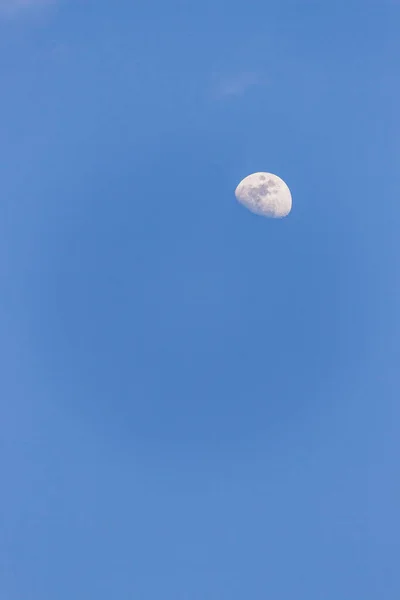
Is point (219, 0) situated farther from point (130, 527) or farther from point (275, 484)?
point (130, 527)

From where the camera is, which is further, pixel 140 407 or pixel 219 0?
pixel 219 0

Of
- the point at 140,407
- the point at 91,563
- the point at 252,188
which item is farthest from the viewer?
the point at 252,188

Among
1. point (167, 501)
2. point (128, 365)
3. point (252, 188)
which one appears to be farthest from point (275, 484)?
point (252, 188)

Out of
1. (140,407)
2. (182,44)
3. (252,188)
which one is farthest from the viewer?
(182,44)

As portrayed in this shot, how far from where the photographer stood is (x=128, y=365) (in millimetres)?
10570

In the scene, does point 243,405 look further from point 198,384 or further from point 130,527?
point 130,527

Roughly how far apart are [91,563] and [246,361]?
420cm

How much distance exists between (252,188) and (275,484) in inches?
209

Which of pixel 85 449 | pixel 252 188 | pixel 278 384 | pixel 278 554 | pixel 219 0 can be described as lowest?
pixel 278 554

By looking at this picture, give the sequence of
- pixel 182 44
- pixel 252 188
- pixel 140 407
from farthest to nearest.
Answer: pixel 182 44
pixel 252 188
pixel 140 407

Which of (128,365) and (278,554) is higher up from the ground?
(128,365)

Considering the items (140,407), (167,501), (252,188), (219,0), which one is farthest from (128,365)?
(219,0)

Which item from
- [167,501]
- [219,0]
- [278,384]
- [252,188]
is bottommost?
[167,501]

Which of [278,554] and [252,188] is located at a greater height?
[252,188]
